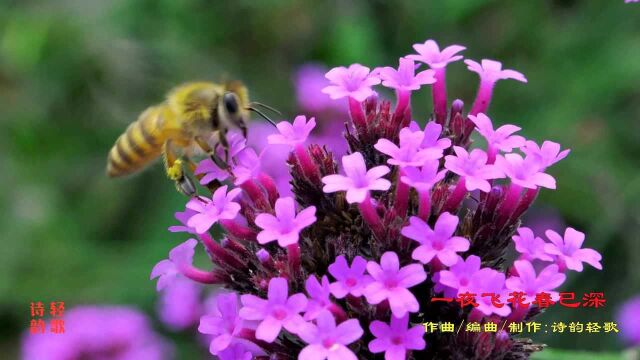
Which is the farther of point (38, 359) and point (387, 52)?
point (387, 52)

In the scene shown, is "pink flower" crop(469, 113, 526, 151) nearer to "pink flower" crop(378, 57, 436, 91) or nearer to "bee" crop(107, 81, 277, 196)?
"pink flower" crop(378, 57, 436, 91)

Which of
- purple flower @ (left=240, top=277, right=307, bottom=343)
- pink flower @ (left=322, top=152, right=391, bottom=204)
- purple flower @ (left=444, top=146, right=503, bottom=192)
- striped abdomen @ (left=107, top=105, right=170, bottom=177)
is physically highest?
striped abdomen @ (left=107, top=105, right=170, bottom=177)

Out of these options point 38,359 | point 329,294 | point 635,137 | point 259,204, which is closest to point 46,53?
point 38,359

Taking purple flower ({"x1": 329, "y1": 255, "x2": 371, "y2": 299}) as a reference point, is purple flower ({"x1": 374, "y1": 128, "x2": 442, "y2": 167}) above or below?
above

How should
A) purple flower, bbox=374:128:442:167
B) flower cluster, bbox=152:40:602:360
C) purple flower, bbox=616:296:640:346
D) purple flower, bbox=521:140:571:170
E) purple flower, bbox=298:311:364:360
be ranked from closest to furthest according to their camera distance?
purple flower, bbox=298:311:364:360, flower cluster, bbox=152:40:602:360, purple flower, bbox=374:128:442:167, purple flower, bbox=521:140:571:170, purple flower, bbox=616:296:640:346

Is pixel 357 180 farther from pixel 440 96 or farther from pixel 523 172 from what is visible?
pixel 440 96

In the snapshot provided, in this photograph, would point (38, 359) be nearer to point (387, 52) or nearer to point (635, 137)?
point (387, 52)

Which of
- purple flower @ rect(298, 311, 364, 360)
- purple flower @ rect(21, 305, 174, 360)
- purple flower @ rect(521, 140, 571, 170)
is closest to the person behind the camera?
purple flower @ rect(298, 311, 364, 360)

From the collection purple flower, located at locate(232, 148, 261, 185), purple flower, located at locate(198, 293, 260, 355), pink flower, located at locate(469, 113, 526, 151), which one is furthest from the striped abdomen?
pink flower, located at locate(469, 113, 526, 151)
